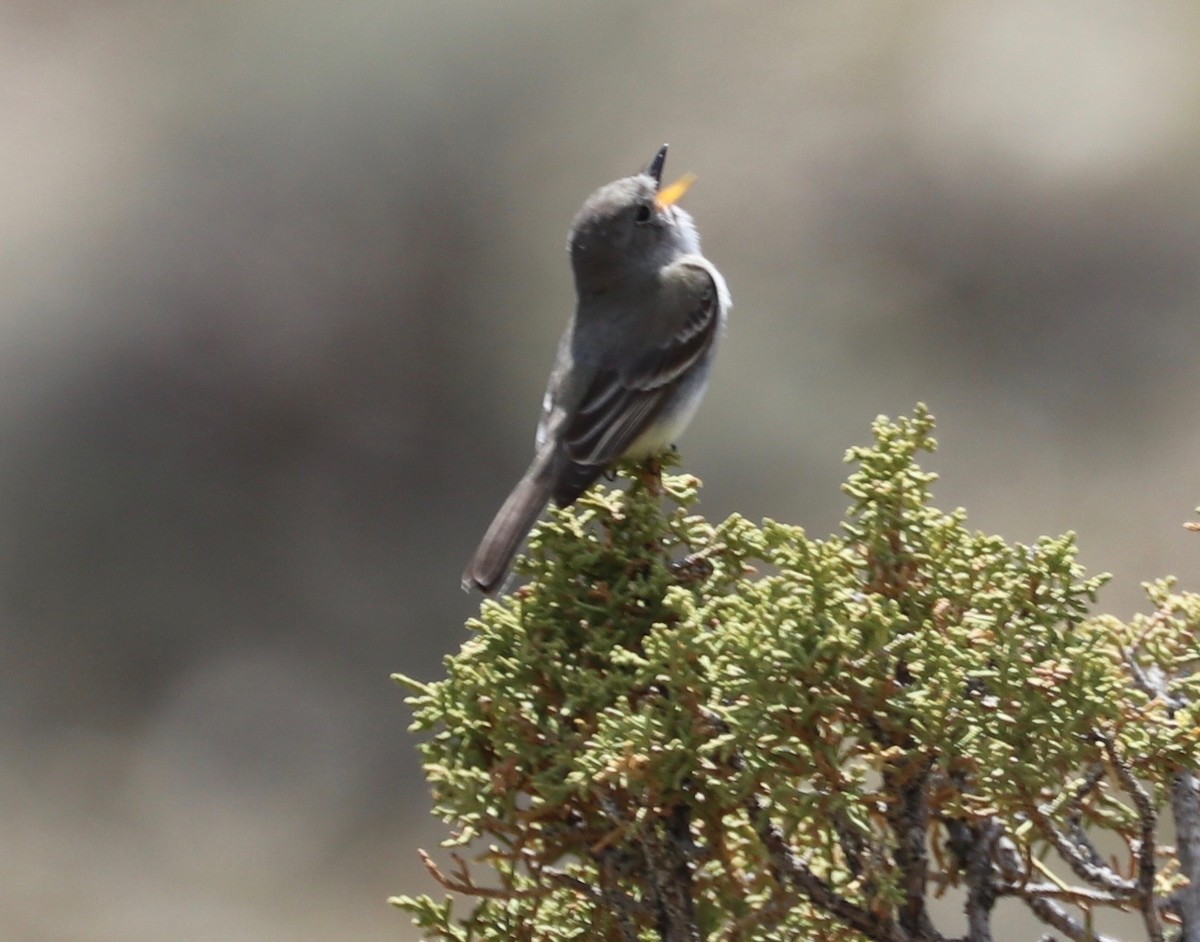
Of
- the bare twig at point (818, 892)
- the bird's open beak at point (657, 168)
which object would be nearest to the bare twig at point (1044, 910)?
the bare twig at point (818, 892)

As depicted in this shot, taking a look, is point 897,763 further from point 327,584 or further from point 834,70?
point 834,70

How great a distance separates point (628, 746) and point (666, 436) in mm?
2095

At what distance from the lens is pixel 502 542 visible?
3.66 metres

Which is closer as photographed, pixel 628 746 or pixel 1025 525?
pixel 628 746

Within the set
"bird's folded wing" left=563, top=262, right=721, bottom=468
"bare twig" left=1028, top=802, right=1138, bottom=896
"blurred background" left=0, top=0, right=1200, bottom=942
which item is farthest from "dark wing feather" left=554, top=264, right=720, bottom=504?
"blurred background" left=0, top=0, right=1200, bottom=942

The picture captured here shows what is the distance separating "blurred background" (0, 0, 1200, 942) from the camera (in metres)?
8.51

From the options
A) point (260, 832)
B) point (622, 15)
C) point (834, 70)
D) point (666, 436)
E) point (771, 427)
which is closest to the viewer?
point (666, 436)

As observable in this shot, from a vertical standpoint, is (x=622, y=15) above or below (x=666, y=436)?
above

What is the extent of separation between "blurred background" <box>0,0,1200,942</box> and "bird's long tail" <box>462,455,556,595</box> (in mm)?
4434

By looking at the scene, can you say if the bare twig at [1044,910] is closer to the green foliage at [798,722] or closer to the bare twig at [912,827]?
the green foliage at [798,722]

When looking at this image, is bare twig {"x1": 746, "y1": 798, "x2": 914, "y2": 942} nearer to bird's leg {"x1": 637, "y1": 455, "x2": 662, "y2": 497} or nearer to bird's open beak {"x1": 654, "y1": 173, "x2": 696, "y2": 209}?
bird's leg {"x1": 637, "y1": 455, "x2": 662, "y2": 497}

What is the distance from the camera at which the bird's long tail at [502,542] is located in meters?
3.65

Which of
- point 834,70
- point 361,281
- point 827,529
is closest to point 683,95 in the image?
point 834,70

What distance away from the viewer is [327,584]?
911 centimetres
